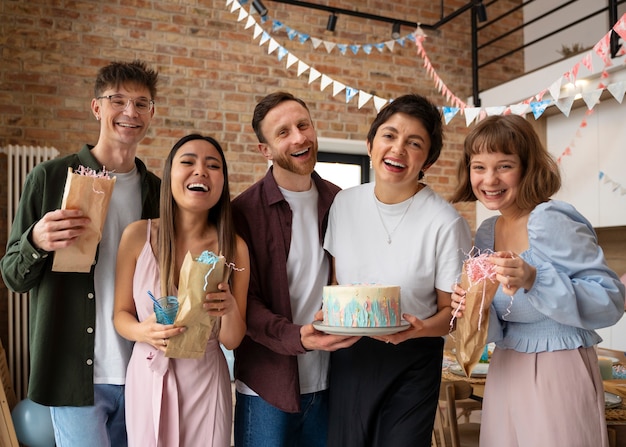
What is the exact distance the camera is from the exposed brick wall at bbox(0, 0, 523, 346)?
4320 mm

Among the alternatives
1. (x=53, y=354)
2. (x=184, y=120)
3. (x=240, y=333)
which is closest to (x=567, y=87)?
(x=184, y=120)

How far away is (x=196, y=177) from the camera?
1690 mm

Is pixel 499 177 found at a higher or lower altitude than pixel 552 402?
higher

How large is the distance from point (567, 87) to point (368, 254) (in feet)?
12.2

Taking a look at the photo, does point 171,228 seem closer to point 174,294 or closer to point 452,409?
point 174,294

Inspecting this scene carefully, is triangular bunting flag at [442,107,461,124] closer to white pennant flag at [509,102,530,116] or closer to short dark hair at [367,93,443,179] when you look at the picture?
white pennant flag at [509,102,530,116]

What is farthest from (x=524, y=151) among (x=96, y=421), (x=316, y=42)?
(x=316, y=42)

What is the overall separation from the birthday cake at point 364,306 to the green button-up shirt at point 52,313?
763 millimetres

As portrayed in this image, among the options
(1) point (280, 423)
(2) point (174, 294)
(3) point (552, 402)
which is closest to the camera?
(3) point (552, 402)

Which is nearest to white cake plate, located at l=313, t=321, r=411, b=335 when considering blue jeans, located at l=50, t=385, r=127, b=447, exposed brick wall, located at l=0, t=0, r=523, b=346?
blue jeans, located at l=50, t=385, r=127, b=447

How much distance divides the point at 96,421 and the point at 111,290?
0.38 metres

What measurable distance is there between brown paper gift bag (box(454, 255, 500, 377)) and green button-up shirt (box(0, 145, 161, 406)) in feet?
3.52

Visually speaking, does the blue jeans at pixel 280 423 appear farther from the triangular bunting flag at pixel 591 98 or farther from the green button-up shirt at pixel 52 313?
the triangular bunting flag at pixel 591 98

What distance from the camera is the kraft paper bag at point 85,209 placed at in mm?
1582
